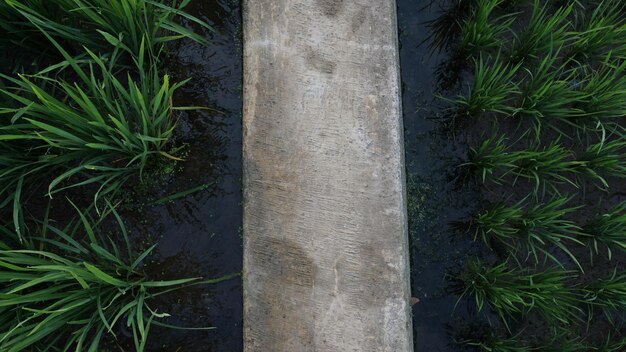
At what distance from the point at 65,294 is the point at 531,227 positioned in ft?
5.53

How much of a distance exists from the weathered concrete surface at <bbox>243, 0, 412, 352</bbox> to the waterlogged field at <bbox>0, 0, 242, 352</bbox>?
0.47 ft

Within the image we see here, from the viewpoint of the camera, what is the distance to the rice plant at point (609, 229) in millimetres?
1838

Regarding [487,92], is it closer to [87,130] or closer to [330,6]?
[330,6]

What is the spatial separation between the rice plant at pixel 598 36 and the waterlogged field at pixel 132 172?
1.43 metres

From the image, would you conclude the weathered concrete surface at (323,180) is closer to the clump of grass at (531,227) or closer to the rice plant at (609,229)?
the clump of grass at (531,227)

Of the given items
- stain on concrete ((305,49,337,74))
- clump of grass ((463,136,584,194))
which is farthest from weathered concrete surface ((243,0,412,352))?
clump of grass ((463,136,584,194))

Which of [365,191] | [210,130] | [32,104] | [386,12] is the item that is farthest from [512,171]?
[32,104]

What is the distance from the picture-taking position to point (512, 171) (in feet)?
6.48

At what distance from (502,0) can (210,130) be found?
1.34 m

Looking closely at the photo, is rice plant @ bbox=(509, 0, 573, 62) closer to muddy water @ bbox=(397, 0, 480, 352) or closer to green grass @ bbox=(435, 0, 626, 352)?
green grass @ bbox=(435, 0, 626, 352)

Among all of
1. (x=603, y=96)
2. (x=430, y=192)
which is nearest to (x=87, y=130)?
(x=430, y=192)

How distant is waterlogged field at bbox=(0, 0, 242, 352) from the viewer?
1.62 m

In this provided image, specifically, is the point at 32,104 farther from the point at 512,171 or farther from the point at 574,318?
the point at 574,318

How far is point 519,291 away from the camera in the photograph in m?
1.80
